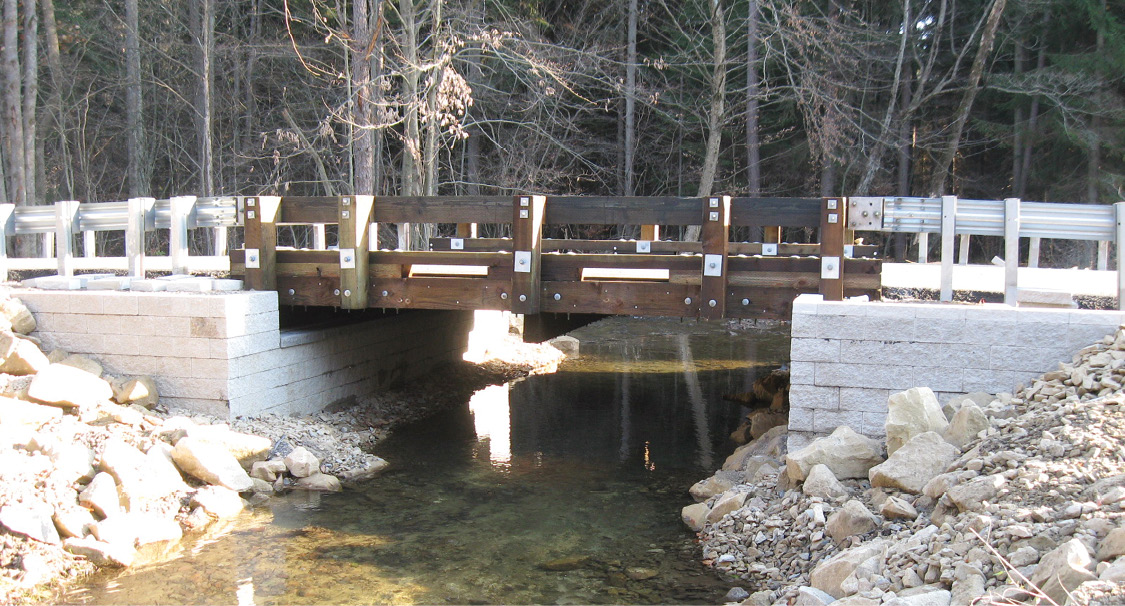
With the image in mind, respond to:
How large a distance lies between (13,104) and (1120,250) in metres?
20.1

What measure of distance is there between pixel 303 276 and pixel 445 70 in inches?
233

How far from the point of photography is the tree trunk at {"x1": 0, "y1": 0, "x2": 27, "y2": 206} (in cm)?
1819

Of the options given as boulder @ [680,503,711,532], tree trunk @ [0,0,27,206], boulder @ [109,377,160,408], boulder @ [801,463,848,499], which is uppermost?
tree trunk @ [0,0,27,206]

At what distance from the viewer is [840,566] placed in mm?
5590

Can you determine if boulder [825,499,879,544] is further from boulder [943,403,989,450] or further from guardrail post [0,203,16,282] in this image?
guardrail post [0,203,16,282]

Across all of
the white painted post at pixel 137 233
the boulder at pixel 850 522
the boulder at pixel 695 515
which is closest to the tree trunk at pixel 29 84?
the white painted post at pixel 137 233

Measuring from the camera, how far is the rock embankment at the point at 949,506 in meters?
4.55

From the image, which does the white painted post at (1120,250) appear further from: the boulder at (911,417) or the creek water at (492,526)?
the creek water at (492,526)

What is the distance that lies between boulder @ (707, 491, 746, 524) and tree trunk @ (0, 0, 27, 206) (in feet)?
55.6

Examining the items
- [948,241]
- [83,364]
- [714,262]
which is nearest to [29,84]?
[83,364]

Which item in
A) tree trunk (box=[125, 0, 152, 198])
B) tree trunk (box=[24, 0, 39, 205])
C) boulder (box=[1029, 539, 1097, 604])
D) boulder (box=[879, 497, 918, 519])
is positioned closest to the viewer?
boulder (box=[1029, 539, 1097, 604])

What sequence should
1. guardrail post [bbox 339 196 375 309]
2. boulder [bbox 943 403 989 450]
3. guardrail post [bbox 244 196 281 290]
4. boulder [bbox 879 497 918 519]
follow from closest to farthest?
boulder [bbox 879 497 918 519] → boulder [bbox 943 403 989 450] → guardrail post [bbox 339 196 375 309] → guardrail post [bbox 244 196 281 290]

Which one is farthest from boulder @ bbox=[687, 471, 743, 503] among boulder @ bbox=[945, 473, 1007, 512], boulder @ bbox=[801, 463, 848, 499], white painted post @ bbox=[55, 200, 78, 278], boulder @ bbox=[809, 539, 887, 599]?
white painted post @ bbox=[55, 200, 78, 278]

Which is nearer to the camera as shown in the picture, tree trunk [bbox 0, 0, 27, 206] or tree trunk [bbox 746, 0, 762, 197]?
tree trunk [bbox 0, 0, 27, 206]
